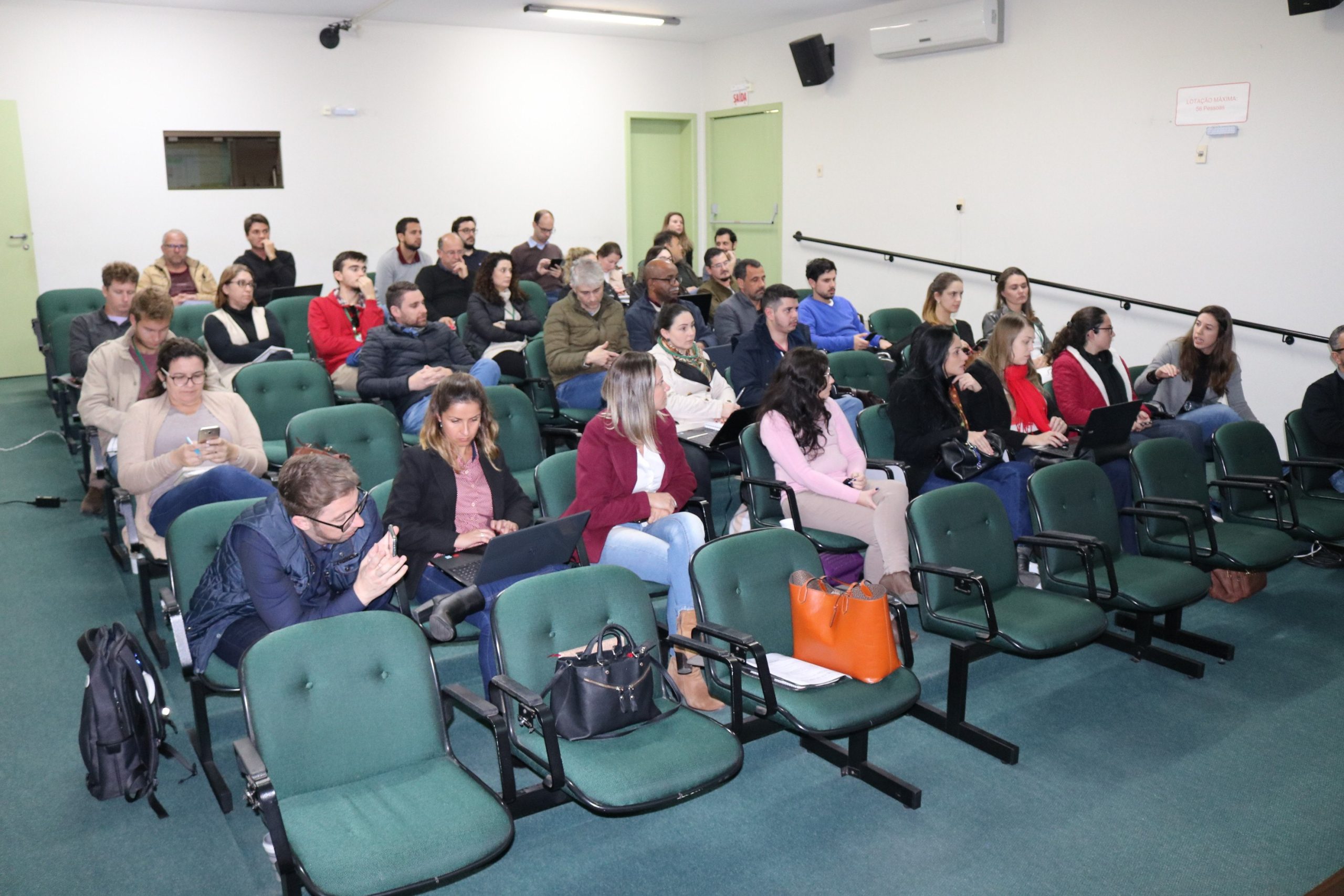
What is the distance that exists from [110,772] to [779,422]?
2.67 meters

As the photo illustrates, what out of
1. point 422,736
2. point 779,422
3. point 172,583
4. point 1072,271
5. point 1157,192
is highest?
point 1157,192

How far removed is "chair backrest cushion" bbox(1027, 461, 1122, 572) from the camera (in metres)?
3.91

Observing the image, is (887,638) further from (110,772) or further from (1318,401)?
(1318,401)

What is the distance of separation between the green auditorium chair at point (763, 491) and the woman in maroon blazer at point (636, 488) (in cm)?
49

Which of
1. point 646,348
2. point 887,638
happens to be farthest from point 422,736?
point 646,348

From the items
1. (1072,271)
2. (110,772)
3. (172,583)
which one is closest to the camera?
(110,772)

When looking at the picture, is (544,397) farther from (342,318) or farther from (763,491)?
(763,491)

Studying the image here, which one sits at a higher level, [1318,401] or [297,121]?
[297,121]

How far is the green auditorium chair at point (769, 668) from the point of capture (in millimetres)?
2830

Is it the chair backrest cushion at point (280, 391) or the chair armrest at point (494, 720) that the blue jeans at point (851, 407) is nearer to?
the chair backrest cushion at point (280, 391)

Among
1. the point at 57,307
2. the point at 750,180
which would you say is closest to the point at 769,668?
the point at 57,307

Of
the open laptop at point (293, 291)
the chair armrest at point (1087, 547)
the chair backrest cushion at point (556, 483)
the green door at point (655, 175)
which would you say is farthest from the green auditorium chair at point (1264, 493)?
the green door at point (655, 175)

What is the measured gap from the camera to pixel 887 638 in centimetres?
298

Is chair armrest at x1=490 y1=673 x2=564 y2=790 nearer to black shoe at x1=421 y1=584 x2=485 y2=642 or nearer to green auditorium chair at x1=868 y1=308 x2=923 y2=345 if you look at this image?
black shoe at x1=421 y1=584 x2=485 y2=642
